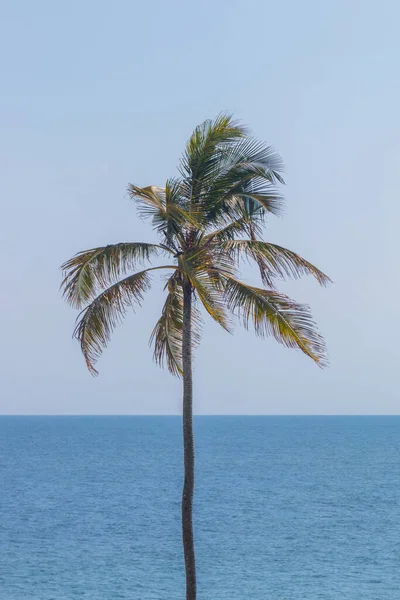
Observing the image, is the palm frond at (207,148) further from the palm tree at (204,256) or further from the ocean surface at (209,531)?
the ocean surface at (209,531)

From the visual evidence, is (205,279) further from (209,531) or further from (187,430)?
(209,531)

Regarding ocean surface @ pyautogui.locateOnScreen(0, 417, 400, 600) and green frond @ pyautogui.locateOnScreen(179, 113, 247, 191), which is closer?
green frond @ pyautogui.locateOnScreen(179, 113, 247, 191)

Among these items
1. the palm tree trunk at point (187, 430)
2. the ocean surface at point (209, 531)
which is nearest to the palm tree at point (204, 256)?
the palm tree trunk at point (187, 430)

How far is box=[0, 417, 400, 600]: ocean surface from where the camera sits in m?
49.1

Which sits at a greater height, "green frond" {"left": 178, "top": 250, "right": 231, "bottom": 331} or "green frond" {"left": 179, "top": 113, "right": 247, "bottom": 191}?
"green frond" {"left": 179, "top": 113, "right": 247, "bottom": 191}

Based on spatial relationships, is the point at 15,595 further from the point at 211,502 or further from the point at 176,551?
the point at 211,502

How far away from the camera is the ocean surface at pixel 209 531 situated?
49.1 m

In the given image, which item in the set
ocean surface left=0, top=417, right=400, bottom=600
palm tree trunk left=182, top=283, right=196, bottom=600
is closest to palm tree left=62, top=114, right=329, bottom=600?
palm tree trunk left=182, top=283, right=196, bottom=600

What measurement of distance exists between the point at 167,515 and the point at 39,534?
54.5 feet

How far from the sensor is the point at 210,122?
57.5 ft

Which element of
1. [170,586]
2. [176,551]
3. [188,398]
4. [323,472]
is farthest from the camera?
[323,472]

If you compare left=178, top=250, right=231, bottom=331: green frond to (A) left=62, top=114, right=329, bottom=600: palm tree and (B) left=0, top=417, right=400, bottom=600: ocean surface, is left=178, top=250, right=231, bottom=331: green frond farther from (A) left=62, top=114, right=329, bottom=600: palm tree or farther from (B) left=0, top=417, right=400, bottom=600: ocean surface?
(B) left=0, top=417, right=400, bottom=600: ocean surface

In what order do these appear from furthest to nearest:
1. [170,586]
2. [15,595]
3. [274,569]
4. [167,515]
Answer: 1. [167,515]
2. [274,569]
3. [170,586]
4. [15,595]

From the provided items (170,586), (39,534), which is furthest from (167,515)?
(170,586)
